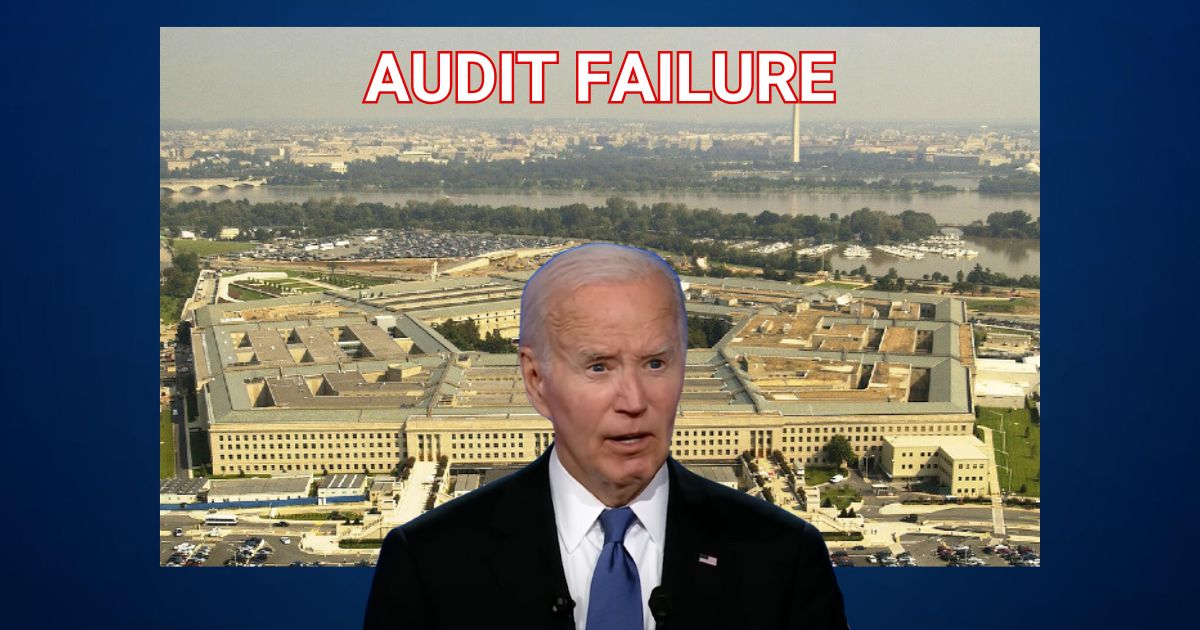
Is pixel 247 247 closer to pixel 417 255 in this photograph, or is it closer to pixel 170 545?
pixel 417 255

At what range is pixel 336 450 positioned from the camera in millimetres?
6930

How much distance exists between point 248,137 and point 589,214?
1744mm

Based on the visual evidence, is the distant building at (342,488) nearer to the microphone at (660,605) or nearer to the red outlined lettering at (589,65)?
the red outlined lettering at (589,65)

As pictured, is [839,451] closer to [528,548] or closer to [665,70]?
[665,70]

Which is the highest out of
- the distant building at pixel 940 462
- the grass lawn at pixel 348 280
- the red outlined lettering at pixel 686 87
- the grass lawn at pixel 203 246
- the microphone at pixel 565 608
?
the red outlined lettering at pixel 686 87

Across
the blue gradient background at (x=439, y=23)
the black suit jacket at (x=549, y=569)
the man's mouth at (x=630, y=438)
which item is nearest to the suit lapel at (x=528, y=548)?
the black suit jacket at (x=549, y=569)

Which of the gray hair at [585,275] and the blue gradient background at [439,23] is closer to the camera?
the gray hair at [585,275]

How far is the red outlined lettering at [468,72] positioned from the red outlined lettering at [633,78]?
57 cm

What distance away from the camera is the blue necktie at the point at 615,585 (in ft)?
3.34

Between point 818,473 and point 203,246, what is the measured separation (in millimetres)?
3234

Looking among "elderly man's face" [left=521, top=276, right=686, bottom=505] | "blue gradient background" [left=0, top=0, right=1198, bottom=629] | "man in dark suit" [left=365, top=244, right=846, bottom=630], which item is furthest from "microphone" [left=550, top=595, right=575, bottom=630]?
"blue gradient background" [left=0, top=0, right=1198, bottom=629]

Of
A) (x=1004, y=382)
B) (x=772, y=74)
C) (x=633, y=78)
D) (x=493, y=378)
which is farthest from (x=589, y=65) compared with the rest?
(x=1004, y=382)
